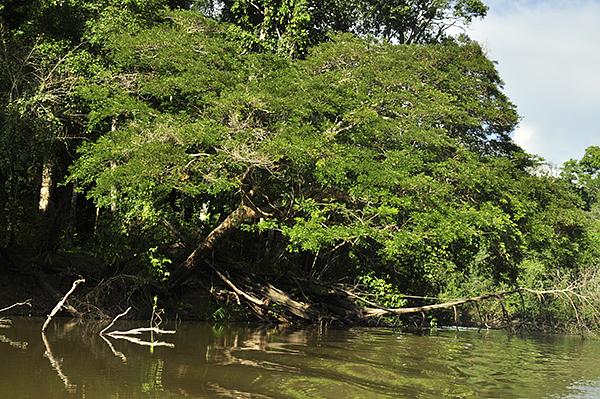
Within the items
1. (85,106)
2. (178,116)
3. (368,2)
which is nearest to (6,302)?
(85,106)

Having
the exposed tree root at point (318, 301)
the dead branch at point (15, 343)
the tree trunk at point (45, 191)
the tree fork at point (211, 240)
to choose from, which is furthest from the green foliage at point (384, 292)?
the tree trunk at point (45, 191)

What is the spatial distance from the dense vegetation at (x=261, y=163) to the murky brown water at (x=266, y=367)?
1.94 m

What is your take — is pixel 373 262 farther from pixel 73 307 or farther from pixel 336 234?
pixel 73 307

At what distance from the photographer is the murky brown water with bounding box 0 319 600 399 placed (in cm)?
663

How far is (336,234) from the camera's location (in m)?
11.3

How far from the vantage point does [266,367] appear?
830 cm

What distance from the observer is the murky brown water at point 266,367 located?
663 centimetres

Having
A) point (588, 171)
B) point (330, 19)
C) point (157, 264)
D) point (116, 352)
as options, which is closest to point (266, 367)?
point (116, 352)

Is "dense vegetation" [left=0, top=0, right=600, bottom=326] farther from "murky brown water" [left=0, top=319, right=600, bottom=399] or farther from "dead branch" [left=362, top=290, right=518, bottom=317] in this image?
"murky brown water" [left=0, top=319, right=600, bottom=399]

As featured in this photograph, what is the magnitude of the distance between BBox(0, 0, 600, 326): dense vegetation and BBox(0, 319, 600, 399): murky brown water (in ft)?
6.37

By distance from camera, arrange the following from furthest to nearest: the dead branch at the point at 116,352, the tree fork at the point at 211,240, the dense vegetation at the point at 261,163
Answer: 1. the tree fork at the point at 211,240
2. the dense vegetation at the point at 261,163
3. the dead branch at the point at 116,352

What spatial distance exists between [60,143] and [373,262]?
7965 mm

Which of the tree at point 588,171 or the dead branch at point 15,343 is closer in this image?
the dead branch at point 15,343

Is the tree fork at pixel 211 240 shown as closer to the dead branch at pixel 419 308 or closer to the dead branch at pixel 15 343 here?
the dead branch at pixel 419 308
